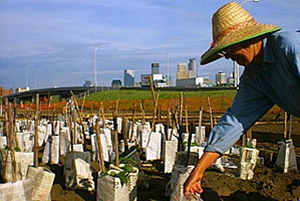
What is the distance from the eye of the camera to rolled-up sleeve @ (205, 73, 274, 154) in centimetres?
235

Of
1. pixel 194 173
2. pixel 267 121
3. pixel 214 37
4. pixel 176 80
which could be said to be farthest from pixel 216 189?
pixel 176 80

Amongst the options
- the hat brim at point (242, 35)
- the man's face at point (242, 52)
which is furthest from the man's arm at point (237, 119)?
the hat brim at point (242, 35)

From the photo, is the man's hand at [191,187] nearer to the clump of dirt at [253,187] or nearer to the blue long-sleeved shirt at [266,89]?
the blue long-sleeved shirt at [266,89]

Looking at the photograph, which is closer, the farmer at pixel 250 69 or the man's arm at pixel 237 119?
the farmer at pixel 250 69

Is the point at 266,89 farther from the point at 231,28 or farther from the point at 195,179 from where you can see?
the point at 195,179

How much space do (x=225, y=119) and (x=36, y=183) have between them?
8.17 feet

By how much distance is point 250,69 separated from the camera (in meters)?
2.30

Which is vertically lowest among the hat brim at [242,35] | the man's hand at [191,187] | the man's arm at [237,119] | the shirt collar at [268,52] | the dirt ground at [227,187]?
the dirt ground at [227,187]

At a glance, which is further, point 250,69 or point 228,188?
point 228,188

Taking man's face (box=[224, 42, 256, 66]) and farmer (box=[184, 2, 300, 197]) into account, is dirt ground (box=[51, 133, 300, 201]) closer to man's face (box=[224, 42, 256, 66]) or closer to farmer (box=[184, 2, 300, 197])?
farmer (box=[184, 2, 300, 197])

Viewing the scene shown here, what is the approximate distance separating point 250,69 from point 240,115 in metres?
0.32

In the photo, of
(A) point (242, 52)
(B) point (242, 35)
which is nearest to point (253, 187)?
(A) point (242, 52)

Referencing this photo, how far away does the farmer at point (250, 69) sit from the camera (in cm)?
199

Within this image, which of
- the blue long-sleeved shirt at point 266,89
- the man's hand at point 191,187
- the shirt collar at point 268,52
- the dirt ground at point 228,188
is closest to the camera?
the blue long-sleeved shirt at point 266,89
